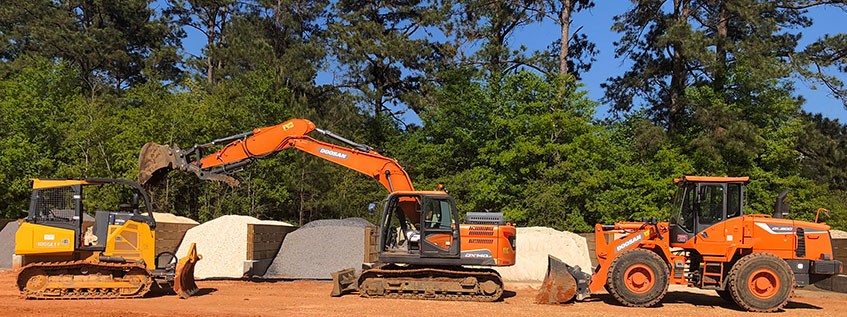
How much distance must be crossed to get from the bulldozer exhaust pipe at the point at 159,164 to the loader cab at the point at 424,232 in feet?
10.4

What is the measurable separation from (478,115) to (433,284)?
2060 cm

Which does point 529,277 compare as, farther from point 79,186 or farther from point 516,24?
point 516,24

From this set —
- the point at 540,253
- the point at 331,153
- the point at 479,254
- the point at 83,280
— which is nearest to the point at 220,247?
the point at 331,153

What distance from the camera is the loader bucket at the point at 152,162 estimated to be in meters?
13.4

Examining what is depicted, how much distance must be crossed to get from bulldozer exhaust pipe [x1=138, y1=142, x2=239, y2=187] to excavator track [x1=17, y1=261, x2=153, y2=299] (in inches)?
76.2

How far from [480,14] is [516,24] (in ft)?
6.76

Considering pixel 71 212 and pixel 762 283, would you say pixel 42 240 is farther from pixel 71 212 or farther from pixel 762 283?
pixel 762 283

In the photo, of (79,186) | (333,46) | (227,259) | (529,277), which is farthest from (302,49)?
(79,186)

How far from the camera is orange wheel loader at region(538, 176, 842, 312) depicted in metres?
11.9

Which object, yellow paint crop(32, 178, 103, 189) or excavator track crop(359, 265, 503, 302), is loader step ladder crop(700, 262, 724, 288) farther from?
yellow paint crop(32, 178, 103, 189)

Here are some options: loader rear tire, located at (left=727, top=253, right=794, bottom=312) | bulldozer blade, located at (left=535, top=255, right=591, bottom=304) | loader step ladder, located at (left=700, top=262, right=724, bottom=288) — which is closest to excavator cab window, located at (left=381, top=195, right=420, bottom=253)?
bulldozer blade, located at (left=535, top=255, right=591, bottom=304)

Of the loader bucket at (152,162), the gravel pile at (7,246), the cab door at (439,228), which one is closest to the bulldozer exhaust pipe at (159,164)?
the loader bucket at (152,162)

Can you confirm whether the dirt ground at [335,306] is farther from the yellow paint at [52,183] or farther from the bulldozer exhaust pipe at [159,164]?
the bulldozer exhaust pipe at [159,164]

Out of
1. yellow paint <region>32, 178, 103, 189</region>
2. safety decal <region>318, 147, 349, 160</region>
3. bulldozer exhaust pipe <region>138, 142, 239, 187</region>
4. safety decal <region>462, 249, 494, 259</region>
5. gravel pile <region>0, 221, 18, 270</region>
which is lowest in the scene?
gravel pile <region>0, 221, 18, 270</region>
